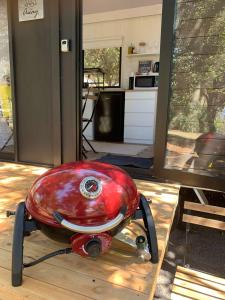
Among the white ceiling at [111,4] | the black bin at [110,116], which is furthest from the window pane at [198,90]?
the white ceiling at [111,4]

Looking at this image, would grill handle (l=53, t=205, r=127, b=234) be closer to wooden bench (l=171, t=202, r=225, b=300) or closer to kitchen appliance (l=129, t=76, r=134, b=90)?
wooden bench (l=171, t=202, r=225, b=300)

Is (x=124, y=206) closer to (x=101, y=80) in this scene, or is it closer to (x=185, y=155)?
(x=185, y=155)

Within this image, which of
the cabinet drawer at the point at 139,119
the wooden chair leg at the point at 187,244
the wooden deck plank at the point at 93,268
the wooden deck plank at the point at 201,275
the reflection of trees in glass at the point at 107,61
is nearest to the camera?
the wooden deck plank at the point at 93,268

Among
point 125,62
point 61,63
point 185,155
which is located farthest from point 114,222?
point 125,62

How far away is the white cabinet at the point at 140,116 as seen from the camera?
468 centimetres

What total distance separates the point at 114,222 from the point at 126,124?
4229mm

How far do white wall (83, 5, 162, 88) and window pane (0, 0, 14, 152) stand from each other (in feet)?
10.1

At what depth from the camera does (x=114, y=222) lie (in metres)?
0.78

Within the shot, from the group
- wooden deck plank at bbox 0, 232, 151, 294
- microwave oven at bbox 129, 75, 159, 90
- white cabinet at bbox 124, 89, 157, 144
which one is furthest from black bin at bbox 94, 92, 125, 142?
wooden deck plank at bbox 0, 232, 151, 294

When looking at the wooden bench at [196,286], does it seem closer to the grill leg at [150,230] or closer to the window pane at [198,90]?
the grill leg at [150,230]

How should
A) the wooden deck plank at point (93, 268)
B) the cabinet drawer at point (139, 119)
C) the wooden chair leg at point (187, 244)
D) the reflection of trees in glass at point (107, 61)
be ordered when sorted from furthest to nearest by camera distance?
the reflection of trees in glass at point (107, 61) < the cabinet drawer at point (139, 119) < the wooden chair leg at point (187, 244) < the wooden deck plank at point (93, 268)

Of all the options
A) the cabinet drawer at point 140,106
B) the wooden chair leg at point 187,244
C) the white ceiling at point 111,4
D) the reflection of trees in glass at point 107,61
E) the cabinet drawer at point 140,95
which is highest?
the white ceiling at point 111,4

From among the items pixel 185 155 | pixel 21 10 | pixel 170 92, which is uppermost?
pixel 21 10

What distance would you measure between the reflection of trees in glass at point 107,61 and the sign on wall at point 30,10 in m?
3.14
